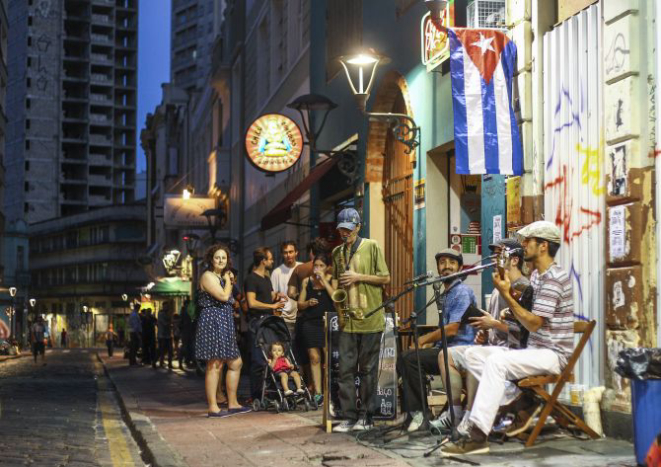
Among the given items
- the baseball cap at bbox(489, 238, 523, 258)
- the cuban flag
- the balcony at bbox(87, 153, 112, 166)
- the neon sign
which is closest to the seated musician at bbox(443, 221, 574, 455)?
the baseball cap at bbox(489, 238, 523, 258)

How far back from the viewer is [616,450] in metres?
7.68

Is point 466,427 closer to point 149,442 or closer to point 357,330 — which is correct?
point 357,330

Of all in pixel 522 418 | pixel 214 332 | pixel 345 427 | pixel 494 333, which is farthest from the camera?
pixel 214 332

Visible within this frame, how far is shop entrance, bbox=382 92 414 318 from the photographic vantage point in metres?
14.8

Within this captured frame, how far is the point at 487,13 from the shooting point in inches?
436

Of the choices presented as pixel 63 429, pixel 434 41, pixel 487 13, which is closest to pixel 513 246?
pixel 487 13

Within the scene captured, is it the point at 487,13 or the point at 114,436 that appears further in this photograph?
the point at 114,436

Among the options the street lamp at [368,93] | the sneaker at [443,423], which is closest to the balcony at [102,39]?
the street lamp at [368,93]

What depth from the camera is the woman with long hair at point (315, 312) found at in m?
12.2

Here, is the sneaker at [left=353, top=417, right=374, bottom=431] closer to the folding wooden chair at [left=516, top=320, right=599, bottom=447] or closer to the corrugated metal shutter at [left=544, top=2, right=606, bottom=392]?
the corrugated metal shutter at [left=544, top=2, right=606, bottom=392]

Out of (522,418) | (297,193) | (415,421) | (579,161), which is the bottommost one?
(415,421)

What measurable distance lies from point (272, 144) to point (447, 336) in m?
11.5

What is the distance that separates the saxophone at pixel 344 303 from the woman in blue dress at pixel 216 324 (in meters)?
2.17

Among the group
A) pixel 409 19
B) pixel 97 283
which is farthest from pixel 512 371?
pixel 97 283
